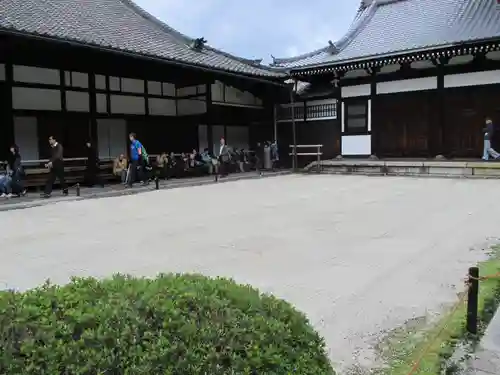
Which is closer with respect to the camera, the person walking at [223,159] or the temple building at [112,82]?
the temple building at [112,82]

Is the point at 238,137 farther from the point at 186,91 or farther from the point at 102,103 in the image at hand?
the point at 102,103

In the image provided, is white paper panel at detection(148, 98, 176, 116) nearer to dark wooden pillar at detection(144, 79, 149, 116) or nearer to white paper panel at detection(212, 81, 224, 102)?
dark wooden pillar at detection(144, 79, 149, 116)

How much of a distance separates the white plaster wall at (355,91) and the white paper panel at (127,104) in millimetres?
9396

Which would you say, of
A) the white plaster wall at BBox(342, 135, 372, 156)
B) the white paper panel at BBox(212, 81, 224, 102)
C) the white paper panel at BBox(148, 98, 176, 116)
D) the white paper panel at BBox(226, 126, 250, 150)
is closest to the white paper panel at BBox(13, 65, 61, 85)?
the white paper panel at BBox(148, 98, 176, 116)

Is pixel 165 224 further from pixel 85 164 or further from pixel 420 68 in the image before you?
pixel 420 68

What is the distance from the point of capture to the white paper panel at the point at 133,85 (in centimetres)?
1820

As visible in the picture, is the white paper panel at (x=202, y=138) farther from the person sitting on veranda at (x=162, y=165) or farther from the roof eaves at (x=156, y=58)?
the person sitting on veranda at (x=162, y=165)

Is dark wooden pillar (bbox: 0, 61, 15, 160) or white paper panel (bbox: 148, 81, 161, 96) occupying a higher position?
white paper panel (bbox: 148, 81, 161, 96)

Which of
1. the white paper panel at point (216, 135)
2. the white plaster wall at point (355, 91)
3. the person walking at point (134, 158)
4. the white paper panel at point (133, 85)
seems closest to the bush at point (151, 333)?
the person walking at point (134, 158)

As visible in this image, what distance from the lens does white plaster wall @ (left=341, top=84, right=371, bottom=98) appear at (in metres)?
21.5

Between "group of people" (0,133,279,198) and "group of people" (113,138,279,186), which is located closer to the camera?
"group of people" (0,133,279,198)

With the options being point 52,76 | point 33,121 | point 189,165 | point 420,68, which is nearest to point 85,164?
point 33,121

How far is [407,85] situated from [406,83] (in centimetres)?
11

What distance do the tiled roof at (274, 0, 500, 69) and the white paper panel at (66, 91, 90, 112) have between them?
10.2 metres
